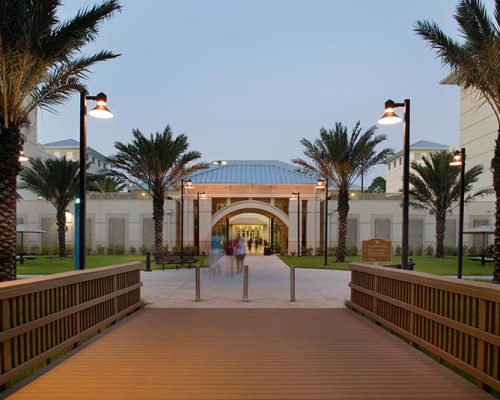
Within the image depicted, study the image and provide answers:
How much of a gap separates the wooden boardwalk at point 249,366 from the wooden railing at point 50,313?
0.97ft

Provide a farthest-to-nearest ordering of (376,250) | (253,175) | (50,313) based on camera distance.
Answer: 1. (253,175)
2. (376,250)
3. (50,313)

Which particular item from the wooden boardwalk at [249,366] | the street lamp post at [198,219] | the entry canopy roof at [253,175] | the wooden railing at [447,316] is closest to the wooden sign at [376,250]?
the wooden railing at [447,316]

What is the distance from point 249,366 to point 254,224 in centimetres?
4493

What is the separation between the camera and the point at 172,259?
76.6 feet

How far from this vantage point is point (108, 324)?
7.97 metres

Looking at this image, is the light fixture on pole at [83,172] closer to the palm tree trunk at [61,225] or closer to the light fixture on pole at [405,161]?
the light fixture on pole at [405,161]

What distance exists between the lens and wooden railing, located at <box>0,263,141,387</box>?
4555 millimetres

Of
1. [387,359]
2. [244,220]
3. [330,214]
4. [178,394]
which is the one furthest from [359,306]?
[244,220]

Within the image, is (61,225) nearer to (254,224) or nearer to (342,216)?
(342,216)

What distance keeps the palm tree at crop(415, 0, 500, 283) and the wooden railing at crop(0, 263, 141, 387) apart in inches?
474

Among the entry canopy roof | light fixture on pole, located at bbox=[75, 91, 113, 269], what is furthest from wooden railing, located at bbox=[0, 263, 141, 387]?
the entry canopy roof

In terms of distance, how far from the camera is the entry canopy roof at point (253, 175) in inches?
1446

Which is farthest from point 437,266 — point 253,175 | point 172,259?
point 253,175

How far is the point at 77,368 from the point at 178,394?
1.70 metres
